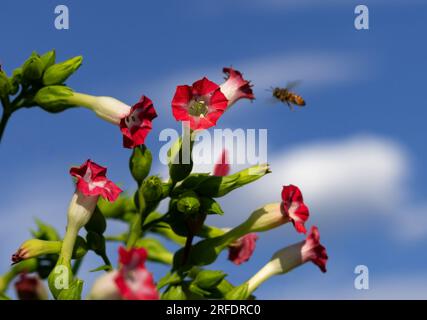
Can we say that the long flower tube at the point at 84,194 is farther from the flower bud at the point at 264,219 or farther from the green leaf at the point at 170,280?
the flower bud at the point at 264,219

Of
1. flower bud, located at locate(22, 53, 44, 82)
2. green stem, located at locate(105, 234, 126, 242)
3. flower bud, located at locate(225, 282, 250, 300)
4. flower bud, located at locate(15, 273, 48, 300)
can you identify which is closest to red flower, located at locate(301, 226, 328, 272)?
flower bud, located at locate(225, 282, 250, 300)

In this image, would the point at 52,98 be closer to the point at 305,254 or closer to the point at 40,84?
the point at 40,84

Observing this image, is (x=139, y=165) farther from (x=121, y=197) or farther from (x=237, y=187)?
(x=121, y=197)

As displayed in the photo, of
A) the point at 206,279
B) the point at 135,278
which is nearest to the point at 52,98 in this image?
the point at 206,279

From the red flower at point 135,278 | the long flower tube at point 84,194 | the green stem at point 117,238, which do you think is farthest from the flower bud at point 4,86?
the red flower at point 135,278
